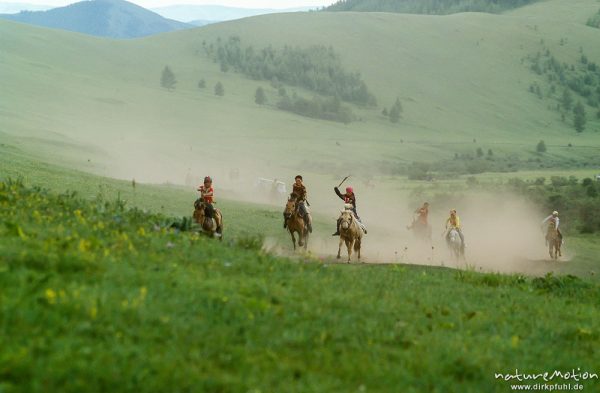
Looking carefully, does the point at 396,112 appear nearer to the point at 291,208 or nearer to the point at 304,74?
the point at 304,74

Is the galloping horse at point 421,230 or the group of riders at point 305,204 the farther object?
the galloping horse at point 421,230

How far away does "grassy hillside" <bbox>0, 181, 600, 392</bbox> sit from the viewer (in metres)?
6.91

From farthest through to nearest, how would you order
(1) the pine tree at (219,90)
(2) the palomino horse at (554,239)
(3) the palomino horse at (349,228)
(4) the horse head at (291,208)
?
(1) the pine tree at (219,90) → (2) the palomino horse at (554,239) → (4) the horse head at (291,208) → (3) the palomino horse at (349,228)

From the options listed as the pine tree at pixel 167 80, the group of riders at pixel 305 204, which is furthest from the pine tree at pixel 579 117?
the group of riders at pixel 305 204

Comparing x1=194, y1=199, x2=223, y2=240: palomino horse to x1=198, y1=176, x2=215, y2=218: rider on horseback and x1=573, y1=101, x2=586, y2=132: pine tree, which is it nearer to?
x1=198, y1=176, x2=215, y2=218: rider on horseback

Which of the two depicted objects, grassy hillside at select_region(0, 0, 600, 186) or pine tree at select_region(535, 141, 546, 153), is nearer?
grassy hillside at select_region(0, 0, 600, 186)

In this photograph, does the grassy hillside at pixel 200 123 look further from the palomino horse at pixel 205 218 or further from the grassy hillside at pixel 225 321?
the grassy hillside at pixel 225 321

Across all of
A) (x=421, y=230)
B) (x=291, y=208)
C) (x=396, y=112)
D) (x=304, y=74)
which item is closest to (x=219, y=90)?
(x=304, y=74)

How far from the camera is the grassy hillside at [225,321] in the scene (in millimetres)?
6910

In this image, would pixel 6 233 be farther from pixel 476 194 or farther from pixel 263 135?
pixel 263 135

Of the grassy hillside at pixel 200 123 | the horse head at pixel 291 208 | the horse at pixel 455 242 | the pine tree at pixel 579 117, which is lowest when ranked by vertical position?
the horse at pixel 455 242

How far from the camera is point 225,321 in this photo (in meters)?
8.92

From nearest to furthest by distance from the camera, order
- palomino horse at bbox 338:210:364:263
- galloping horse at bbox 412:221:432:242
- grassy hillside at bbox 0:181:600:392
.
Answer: grassy hillside at bbox 0:181:600:392
palomino horse at bbox 338:210:364:263
galloping horse at bbox 412:221:432:242

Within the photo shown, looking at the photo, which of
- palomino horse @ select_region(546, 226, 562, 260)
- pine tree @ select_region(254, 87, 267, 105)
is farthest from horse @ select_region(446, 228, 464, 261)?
pine tree @ select_region(254, 87, 267, 105)
